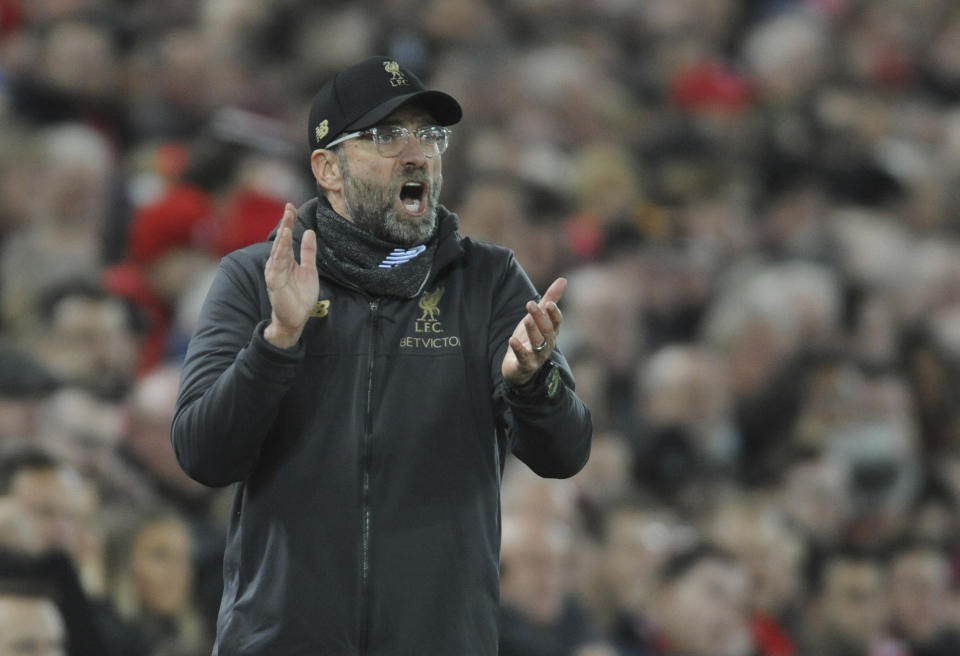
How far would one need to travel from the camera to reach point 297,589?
3.40 meters

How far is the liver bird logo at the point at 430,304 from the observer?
358 cm

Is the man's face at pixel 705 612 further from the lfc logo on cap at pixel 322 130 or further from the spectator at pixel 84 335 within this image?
the lfc logo on cap at pixel 322 130

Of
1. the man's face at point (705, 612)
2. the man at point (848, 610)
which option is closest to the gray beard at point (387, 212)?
A: the man's face at point (705, 612)

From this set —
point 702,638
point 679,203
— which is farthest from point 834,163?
point 702,638

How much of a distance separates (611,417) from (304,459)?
5.00 m

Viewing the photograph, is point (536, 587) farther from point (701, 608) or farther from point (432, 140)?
point (432, 140)

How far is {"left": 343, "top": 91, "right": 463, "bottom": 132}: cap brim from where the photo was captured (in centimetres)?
353

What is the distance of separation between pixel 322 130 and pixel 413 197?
23 cm

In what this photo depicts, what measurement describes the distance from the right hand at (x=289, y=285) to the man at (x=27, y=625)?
7.17ft

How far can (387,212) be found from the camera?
11.7 ft

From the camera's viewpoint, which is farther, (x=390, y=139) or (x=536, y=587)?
(x=536, y=587)

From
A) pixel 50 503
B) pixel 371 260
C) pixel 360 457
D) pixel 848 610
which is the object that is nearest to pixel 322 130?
pixel 371 260

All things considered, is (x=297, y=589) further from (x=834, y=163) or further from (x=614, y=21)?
(x=614, y=21)

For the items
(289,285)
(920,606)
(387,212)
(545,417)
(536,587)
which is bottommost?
(920,606)
